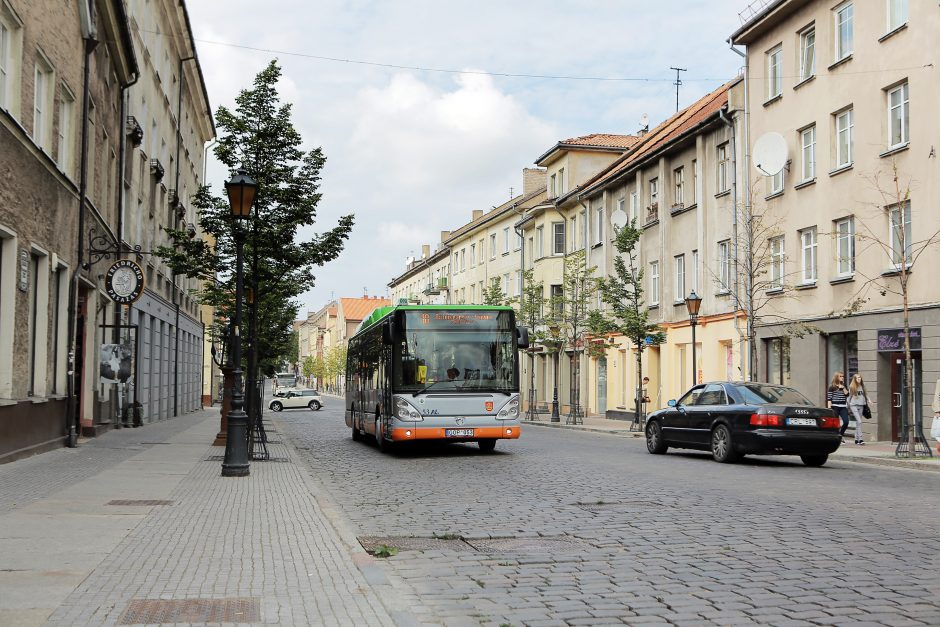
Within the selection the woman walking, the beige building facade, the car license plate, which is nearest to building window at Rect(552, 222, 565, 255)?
the beige building facade

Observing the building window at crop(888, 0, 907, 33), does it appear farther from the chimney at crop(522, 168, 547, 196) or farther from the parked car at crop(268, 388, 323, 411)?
the parked car at crop(268, 388, 323, 411)

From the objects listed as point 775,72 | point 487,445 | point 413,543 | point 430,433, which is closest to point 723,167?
point 775,72

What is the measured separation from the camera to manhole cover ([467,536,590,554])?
8.39 meters

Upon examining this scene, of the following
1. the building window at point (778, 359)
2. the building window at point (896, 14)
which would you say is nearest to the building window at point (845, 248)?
the building window at point (778, 359)

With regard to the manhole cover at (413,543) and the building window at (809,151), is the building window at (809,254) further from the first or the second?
the manhole cover at (413,543)

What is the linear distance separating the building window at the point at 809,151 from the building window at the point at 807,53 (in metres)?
1.51

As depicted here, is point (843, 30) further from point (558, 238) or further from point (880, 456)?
point (558, 238)

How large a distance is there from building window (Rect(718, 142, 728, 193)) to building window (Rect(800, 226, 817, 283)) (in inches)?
189

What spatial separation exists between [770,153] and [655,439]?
1201 cm

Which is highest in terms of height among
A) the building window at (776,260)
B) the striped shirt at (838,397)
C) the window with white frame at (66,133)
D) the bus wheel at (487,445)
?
the window with white frame at (66,133)

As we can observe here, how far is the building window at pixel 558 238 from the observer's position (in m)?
54.0

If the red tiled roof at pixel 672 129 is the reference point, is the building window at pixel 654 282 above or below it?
below

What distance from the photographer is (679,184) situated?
124 ft

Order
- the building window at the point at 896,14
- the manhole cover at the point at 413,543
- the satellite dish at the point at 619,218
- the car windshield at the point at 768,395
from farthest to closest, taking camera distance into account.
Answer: the satellite dish at the point at 619,218, the building window at the point at 896,14, the car windshield at the point at 768,395, the manhole cover at the point at 413,543
